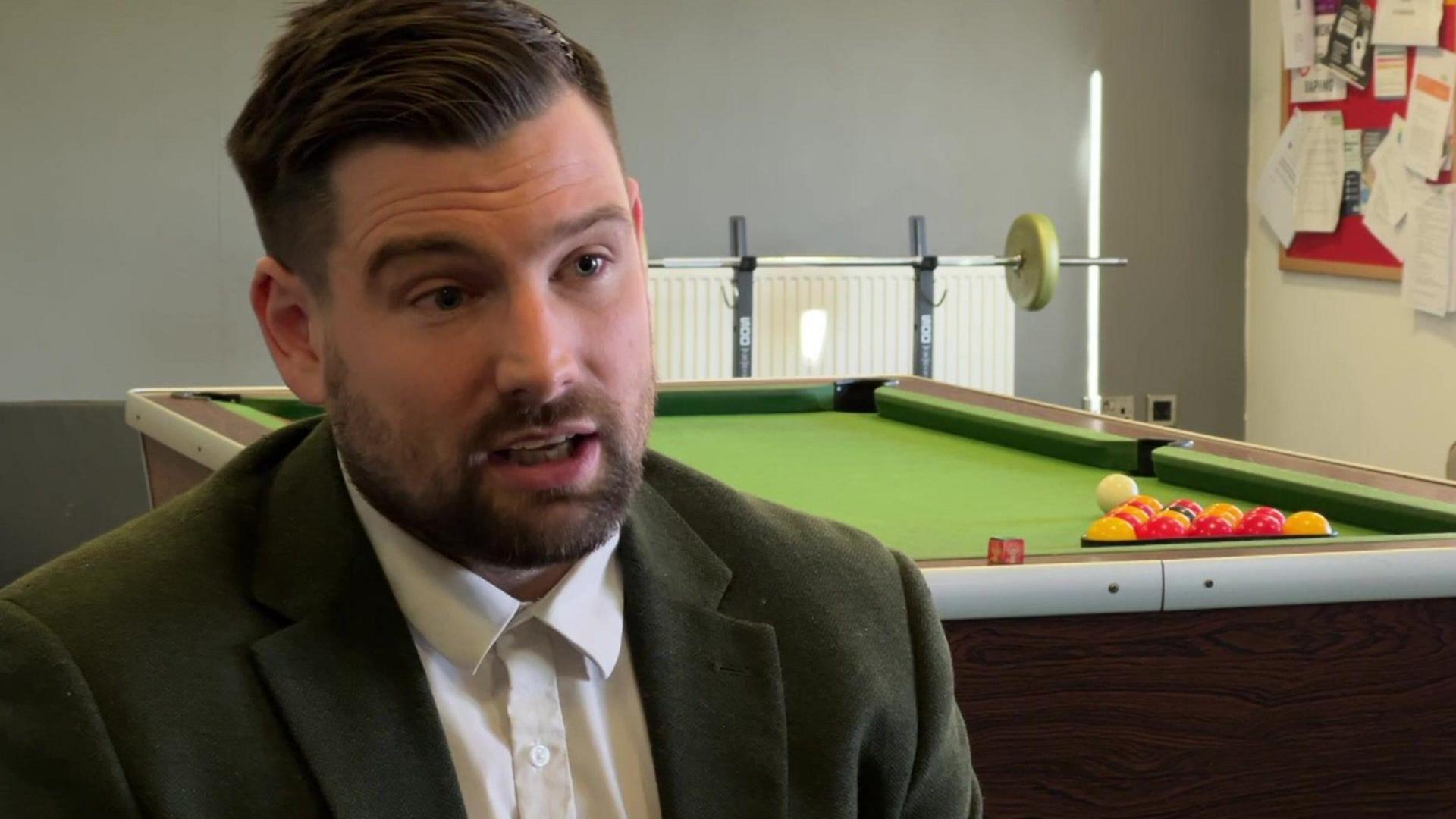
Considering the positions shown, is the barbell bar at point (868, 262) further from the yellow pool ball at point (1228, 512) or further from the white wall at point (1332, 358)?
the yellow pool ball at point (1228, 512)

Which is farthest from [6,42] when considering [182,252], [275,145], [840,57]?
[275,145]

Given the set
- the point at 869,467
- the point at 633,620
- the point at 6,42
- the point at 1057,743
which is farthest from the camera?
the point at 6,42

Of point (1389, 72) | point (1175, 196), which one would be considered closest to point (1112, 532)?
point (1389, 72)

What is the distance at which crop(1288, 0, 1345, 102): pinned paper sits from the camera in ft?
16.6

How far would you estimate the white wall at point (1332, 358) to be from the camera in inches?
187

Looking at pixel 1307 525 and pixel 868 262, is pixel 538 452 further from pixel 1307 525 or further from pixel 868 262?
pixel 868 262

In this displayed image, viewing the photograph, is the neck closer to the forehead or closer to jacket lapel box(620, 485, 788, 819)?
jacket lapel box(620, 485, 788, 819)

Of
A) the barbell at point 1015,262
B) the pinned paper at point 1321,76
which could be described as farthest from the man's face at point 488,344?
the pinned paper at point 1321,76

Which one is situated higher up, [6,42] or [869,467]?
[6,42]

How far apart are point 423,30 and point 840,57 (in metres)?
4.60

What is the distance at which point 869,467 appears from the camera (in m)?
2.71

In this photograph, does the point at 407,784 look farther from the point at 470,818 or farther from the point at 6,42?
the point at 6,42

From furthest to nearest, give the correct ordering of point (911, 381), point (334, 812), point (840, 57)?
point (840, 57)
point (911, 381)
point (334, 812)

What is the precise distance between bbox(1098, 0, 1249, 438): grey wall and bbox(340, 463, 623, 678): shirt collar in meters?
4.88
